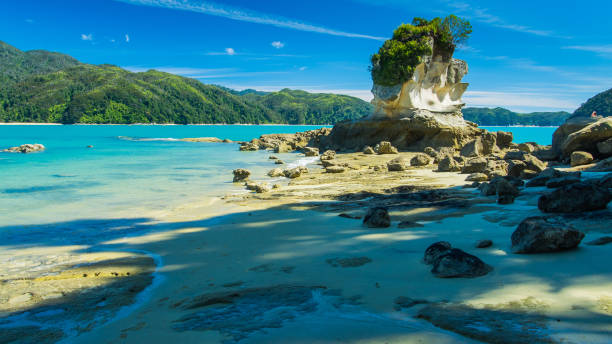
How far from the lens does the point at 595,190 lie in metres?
5.35

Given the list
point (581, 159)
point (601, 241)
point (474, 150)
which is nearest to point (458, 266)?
point (601, 241)

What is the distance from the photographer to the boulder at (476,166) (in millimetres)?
12798

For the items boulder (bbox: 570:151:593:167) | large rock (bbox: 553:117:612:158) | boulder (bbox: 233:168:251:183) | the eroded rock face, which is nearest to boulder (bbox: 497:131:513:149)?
the eroded rock face

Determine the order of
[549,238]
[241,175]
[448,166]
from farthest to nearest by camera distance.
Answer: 1. [241,175]
2. [448,166]
3. [549,238]

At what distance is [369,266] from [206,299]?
171 centimetres

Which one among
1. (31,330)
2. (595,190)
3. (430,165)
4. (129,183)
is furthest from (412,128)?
(31,330)

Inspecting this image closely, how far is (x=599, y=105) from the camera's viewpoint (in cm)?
7919

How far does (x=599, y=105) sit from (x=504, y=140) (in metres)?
69.6

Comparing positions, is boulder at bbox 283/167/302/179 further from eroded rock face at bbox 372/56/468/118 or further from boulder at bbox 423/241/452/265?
eroded rock face at bbox 372/56/468/118

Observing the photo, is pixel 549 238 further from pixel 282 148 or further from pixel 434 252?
pixel 282 148

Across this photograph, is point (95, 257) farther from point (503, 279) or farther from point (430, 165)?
point (430, 165)

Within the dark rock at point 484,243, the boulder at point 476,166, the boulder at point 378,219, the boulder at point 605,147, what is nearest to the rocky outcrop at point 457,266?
the dark rock at point 484,243

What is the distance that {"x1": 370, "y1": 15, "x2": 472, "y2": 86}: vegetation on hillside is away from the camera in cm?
2944

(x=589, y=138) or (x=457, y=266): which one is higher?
(x=589, y=138)
